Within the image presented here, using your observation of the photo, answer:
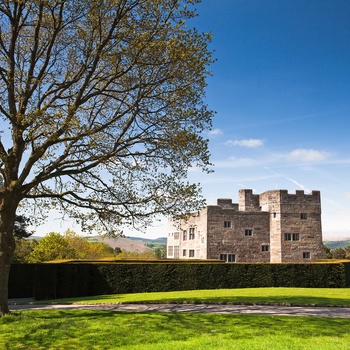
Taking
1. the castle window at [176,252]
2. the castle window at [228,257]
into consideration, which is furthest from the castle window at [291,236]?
the castle window at [176,252]

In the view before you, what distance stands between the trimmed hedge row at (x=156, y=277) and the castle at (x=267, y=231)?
1448 centimetres

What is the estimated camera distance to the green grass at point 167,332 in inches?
400

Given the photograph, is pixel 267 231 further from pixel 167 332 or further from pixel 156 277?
pixel 167 332

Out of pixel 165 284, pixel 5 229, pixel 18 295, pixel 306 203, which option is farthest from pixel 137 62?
pixel 306 203

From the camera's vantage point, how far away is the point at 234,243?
46.2 meters

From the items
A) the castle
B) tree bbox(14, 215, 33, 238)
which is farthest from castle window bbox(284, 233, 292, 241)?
tree bbox(14, 215, 33, 238)

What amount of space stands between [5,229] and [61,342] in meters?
5.49

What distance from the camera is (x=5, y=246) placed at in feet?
47.1

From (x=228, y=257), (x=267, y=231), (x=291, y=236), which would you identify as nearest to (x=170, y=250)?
(x=228, y=257)

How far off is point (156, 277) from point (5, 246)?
1572 centimetres

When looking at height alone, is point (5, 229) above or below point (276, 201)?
below

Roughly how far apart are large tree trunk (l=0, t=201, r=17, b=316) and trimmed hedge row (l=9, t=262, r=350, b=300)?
36.0 ft

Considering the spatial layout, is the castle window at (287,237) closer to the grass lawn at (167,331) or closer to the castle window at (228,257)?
the castle window at (228,257)

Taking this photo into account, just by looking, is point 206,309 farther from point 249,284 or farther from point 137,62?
point 249,284
